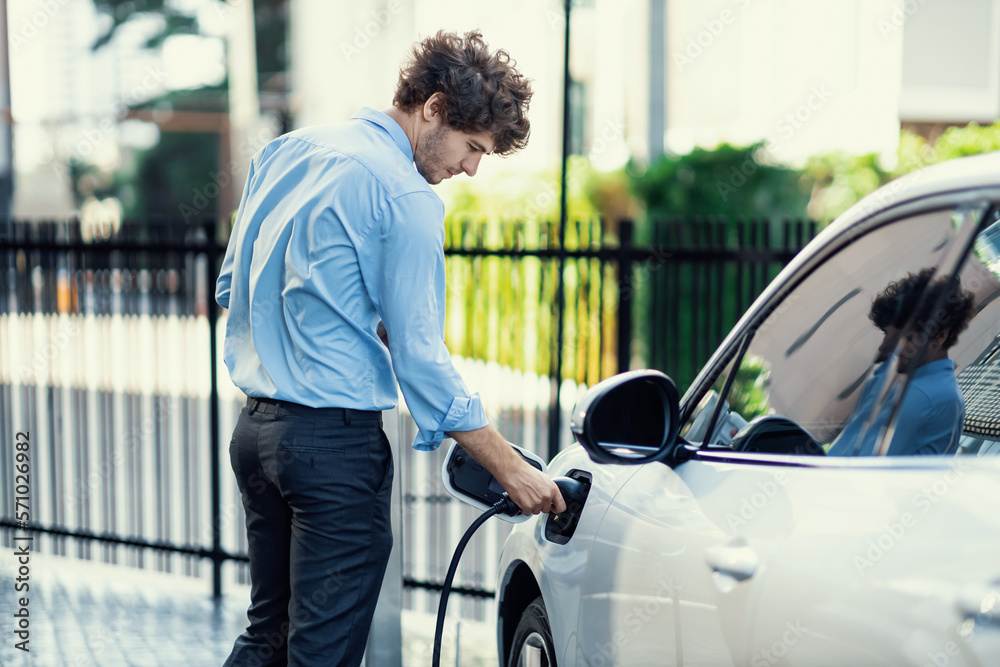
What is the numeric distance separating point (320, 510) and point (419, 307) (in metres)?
0.52

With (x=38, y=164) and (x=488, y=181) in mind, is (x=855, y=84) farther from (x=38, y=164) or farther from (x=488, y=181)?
(x=38, y=164)

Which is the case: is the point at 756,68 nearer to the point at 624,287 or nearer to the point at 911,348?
the point at 624,287

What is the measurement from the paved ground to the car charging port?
86.8 inches

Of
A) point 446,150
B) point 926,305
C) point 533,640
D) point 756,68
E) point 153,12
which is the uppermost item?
point 153,12

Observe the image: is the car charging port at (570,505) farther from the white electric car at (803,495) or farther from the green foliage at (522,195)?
the green foliage at (522,195)

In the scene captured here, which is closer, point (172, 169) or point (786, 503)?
point (786, 503)

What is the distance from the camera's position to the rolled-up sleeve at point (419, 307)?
230 centimetres

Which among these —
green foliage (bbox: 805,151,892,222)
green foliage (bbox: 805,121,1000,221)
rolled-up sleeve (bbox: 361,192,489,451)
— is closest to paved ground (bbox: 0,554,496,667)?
rolled-up sleeve (bbox: 361,192,489,451)

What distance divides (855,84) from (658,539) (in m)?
18.4

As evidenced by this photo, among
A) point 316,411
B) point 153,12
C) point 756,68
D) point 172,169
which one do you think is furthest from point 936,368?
point 172,169

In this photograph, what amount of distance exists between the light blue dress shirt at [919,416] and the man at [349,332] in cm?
76

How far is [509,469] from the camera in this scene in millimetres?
2430

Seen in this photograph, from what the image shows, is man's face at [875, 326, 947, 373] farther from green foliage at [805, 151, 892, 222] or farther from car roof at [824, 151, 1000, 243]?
green foliage at [805, 151, 892, 222]

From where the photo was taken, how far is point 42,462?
9023 mm
